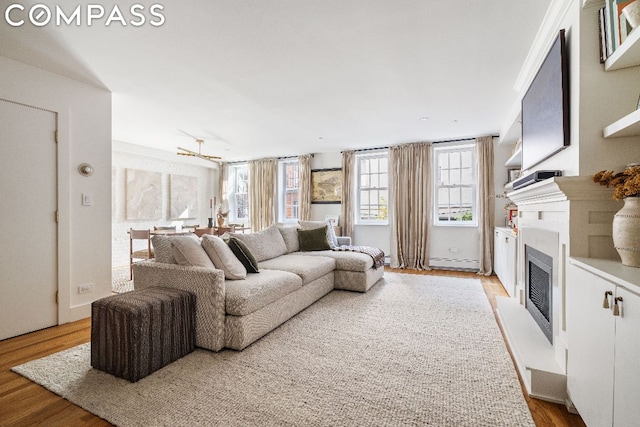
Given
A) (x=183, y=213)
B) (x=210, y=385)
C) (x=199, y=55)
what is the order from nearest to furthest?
(x=210, y=385)
(x=199, y=55)
(x=183, y=213)

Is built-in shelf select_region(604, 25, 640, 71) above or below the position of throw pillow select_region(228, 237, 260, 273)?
above

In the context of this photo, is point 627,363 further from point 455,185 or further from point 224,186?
point 224,186

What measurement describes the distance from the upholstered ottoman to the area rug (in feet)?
0.23

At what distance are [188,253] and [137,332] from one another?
0.72 metres

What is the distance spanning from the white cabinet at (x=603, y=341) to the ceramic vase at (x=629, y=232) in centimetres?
6

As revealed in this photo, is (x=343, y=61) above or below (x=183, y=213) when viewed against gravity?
above

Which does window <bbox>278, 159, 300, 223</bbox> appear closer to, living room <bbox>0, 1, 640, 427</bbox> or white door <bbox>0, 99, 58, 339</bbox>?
living room <bbox>0, 1, 640, 427</bbox>

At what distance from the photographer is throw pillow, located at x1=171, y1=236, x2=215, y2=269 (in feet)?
7.90

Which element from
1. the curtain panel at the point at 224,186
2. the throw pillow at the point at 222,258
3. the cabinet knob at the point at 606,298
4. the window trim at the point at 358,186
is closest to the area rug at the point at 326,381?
the throw pillow at the point at 222,258

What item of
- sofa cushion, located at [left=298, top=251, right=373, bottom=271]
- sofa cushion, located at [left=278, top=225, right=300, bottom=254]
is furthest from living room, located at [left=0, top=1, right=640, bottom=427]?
sofa cushion, located at [left=298, top=251, right=373, bottom=271]

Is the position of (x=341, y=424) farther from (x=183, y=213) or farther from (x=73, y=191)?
(x=183, y=213)

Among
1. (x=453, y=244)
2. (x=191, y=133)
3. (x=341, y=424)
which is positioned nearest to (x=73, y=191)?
(x=191, y=133)

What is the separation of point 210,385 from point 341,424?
2.70 feet

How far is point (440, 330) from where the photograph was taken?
2604 millimetres
